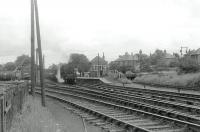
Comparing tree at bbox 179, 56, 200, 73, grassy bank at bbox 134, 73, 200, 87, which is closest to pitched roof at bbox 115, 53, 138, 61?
tree at bbox 179, 56, 200, 73

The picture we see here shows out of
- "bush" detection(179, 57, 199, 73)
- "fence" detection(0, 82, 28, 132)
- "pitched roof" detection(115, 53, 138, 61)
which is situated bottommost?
"fence" detection(0, 82, 28, 132)

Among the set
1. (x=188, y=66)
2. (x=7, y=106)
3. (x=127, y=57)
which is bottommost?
(x=7, y=106)

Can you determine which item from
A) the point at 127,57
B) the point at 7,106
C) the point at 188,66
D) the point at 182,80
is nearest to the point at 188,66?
the point at 188,66

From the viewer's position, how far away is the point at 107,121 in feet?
43.5

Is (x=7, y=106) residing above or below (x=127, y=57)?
below

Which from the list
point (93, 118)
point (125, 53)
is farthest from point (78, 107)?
point (125, 53)

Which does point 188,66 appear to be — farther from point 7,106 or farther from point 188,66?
point 7,106

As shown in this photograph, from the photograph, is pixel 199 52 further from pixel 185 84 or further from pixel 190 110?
pixel 190 110

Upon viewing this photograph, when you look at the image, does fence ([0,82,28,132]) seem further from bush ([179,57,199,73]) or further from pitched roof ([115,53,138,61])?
pitched roof ([115,53,138,61])

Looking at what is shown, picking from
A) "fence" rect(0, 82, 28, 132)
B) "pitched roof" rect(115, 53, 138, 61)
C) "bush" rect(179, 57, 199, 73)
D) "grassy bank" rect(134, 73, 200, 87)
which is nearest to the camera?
"fence" rect(0, 82, 28, 132)

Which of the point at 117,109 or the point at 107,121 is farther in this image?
the point at 117,109

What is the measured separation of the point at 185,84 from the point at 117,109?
21.3m

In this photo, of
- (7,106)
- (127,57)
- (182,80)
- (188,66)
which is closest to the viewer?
(7,106)

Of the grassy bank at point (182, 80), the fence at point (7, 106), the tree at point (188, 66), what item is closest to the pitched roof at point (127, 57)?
the tree at point (188, 66)
